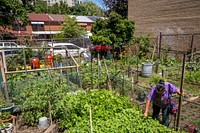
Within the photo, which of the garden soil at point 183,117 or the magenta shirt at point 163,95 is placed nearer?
the magenta shirt at point 163,95

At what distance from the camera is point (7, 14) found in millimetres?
19078

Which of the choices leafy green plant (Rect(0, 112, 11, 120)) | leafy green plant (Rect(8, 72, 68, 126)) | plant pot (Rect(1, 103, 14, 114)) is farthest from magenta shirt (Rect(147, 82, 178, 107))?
plant pot (Rect(1, 103, 14, 114))

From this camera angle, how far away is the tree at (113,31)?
1373 centimetres

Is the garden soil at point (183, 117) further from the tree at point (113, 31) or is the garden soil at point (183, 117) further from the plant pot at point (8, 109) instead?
the tree at point (113, 31)

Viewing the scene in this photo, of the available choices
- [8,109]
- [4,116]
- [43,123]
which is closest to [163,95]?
[43,123]

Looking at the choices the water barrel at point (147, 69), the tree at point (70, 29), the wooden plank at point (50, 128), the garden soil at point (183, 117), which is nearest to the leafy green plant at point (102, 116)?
the wooden plank at point (50, 128)

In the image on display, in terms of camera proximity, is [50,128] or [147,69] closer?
[50,128]

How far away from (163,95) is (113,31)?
34.5 feet

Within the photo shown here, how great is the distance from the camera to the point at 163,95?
4.18 metres

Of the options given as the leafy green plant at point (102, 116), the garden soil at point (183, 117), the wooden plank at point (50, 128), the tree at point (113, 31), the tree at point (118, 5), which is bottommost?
the garden soil at point (183, 117)

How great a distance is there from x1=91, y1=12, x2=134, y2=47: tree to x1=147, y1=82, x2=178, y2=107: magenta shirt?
9637mm

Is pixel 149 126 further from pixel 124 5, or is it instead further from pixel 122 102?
pixel 124 5

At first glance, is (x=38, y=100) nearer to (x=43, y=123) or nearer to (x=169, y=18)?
(x=43, y=123)

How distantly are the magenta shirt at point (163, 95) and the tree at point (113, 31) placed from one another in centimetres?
964
